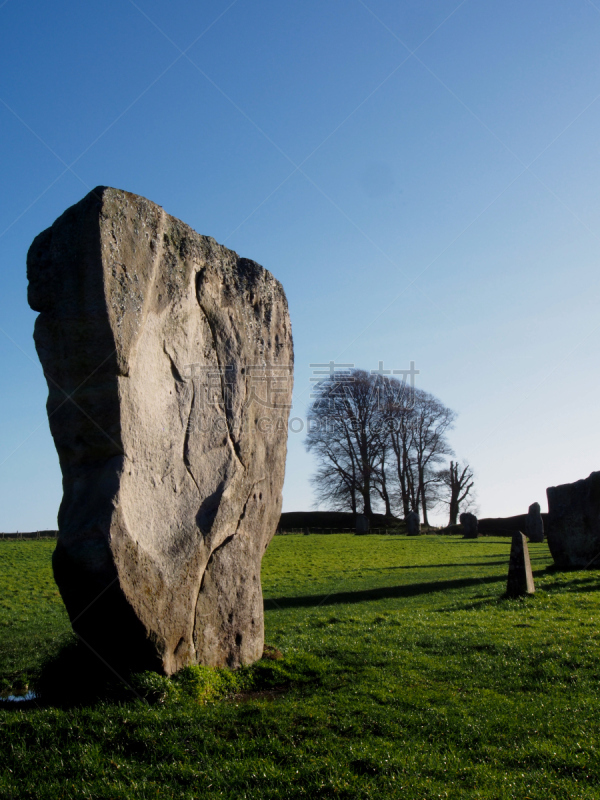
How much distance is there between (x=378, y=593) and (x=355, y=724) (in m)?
12.5

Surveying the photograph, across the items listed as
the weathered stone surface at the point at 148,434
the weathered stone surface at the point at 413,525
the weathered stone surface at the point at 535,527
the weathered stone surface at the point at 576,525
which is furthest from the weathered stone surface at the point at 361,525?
the weathered stone surface at the point at 148,434

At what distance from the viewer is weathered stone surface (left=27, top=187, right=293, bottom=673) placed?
6.83m

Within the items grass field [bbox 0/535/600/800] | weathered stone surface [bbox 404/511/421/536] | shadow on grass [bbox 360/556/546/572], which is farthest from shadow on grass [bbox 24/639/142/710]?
weathered stone surface [bbox 404/511/421/536]

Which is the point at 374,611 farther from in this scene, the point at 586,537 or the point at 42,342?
the point at 42,342

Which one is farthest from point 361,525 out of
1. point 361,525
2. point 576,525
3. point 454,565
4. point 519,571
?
point 519,571

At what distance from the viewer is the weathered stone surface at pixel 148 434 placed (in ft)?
22.4

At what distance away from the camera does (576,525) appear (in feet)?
68.3

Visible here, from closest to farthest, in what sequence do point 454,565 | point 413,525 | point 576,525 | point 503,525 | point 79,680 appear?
point 79,680
point 576,525
point 454,565
point 413,525
point 503,525

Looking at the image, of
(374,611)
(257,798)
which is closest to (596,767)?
(257,798)

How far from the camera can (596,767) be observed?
5.41 metres

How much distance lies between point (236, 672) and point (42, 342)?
15.8ft

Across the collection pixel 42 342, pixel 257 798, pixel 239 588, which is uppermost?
pixel 42 342

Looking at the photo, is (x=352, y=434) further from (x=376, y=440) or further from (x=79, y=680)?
(x=79, y=680)

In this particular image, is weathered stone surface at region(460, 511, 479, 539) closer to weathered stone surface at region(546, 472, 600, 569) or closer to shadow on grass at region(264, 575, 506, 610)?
weathered stone surface at region(546, 472, 600, 569)
